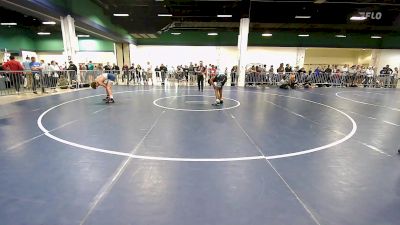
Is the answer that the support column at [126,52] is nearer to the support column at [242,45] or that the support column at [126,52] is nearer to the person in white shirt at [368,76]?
the support column at [242,45]

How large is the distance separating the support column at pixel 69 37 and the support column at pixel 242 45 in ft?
40.8

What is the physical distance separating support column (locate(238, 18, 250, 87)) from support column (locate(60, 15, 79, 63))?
12.4 metres

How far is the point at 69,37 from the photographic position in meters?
15.6

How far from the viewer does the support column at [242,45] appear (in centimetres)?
1962

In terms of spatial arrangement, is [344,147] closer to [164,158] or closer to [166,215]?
[164,158]

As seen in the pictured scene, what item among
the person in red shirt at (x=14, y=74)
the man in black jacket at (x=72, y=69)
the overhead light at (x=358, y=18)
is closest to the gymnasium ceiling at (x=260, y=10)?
the overhead light at (x=358, y=18)

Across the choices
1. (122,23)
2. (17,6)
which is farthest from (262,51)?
(17,6)

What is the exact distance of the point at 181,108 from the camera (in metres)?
9.35

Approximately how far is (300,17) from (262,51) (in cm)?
1105

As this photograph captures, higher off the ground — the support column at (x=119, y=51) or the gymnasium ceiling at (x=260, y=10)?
the gymnasium ceiling at (x=260, y=10)

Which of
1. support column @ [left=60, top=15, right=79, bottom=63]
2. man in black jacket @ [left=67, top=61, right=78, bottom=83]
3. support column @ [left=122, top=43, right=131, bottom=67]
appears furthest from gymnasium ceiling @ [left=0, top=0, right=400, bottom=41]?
support column @ [left=122, top=43, right=131, bottom=67]

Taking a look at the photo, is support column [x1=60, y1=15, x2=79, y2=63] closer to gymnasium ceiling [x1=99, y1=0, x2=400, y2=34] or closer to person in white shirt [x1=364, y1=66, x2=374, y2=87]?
gymnasium ceiling [x1=99, y1=0, x2=400, y2=34]

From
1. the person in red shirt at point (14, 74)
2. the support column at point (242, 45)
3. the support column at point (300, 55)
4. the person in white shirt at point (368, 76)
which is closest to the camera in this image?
the person in red shirt at point (14, 74)

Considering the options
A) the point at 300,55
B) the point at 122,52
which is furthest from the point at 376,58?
the point at 122,52
